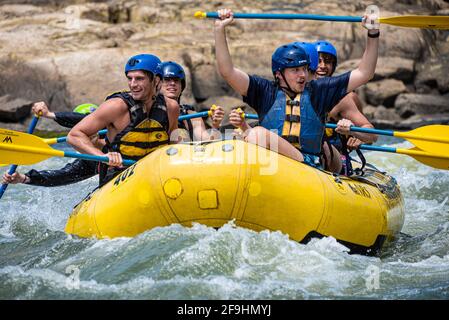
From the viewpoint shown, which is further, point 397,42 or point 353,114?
point 397,42

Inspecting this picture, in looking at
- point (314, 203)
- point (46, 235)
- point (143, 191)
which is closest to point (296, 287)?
point (314, 203)

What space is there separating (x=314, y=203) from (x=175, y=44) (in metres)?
12.1

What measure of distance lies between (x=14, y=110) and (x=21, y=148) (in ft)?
30.2

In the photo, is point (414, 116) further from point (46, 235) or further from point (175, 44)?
point (46, 235)

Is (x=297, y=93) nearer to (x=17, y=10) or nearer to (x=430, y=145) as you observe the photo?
(x=430, y=145)

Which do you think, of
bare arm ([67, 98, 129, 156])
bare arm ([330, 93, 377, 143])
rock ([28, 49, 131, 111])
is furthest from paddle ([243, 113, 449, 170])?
rock ([28, 49, 131, 111])

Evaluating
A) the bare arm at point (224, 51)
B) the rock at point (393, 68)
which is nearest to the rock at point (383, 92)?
the rock at point (393, 68)

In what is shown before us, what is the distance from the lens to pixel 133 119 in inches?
239

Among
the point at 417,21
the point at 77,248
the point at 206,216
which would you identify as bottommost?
the point at 77,248

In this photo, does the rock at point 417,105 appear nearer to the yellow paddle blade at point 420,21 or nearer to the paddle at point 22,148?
the yellow paddle blade at point 420,21

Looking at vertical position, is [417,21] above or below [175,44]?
above

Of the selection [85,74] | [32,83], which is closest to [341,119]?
[85,74]

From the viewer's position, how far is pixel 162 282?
475cm

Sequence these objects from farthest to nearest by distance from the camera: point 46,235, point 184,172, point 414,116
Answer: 1. point 414,116
2. point 46,235
3. point 184,172
